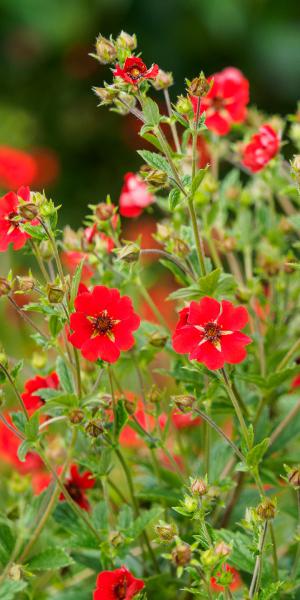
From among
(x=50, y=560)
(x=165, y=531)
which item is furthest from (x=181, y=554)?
(x=50, y=560)

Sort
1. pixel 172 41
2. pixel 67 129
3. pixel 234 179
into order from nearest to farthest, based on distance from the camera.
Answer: pixel 234 179, pixel 172 41, pixel 67 129

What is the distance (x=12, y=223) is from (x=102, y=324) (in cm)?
9

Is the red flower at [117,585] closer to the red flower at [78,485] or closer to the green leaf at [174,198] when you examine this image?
the red flower at [78,485]

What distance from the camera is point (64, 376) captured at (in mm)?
636

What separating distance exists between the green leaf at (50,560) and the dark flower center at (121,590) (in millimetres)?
45

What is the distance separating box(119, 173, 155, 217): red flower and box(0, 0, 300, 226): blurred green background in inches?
53.5

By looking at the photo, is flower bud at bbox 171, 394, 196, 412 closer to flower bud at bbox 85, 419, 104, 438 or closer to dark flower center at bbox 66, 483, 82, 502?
flower bud at bbox 85, 419, 104, 438

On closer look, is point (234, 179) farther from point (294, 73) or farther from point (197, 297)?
point (294, 73)

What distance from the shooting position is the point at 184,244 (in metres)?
0.63

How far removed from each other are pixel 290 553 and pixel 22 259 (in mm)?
1550

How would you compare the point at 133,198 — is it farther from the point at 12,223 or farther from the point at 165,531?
the point at 165,531

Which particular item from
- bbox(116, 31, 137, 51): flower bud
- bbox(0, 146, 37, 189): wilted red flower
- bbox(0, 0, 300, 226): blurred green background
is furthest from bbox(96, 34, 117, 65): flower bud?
bbox(0, 0, 300, 226): blurred green background

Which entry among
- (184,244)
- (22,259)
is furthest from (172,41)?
(184,244)

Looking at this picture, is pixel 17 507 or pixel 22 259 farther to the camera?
pixel 22 259
